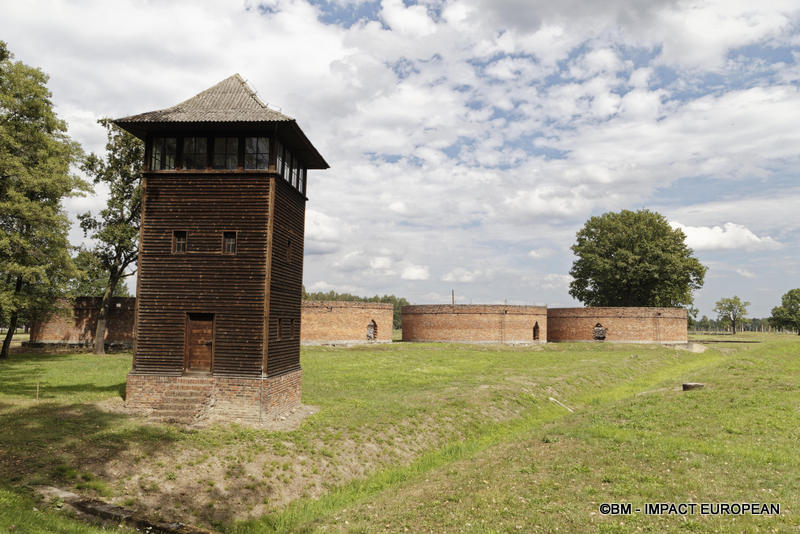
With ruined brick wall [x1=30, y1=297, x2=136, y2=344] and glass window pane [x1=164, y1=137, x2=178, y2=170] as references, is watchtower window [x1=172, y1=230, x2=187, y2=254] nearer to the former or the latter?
glass window pane [x1=164, y1=137, x2=178, y2=170]

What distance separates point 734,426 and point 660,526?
7168 mm

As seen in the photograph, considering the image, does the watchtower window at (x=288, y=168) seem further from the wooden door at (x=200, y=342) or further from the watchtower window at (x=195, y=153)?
the wooden door at (x=200, y=342)

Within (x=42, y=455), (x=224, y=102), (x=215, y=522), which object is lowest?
(x=215, y=522)

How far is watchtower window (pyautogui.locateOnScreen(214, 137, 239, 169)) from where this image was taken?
50.3 ft

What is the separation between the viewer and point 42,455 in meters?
10.6

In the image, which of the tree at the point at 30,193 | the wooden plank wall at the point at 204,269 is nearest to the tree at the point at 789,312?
the wooden plank wall at the point at 204,269

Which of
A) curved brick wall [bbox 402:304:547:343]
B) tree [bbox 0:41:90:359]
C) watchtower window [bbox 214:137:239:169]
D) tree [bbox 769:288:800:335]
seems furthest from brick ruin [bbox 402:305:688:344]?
tree [bbox 769:288:800:335]

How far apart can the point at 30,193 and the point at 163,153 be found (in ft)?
56.3

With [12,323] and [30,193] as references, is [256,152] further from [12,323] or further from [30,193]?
[12,323]

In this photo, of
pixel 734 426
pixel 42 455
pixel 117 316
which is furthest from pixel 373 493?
pixel 117 316

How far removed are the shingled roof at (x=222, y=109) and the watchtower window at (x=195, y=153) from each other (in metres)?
0.78

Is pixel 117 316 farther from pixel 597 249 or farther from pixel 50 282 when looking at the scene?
pixel 597 249

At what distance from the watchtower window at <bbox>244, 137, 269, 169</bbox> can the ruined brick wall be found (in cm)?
2326

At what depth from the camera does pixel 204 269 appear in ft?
49.4
